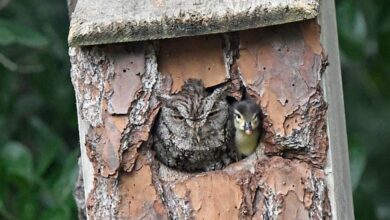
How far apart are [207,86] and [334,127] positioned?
0.42 metres

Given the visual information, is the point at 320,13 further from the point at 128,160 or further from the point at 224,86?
the point at 128,160

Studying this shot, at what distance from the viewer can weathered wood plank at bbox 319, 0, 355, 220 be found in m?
3.89

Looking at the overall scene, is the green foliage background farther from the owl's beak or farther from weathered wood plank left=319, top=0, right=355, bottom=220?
the owl's beak

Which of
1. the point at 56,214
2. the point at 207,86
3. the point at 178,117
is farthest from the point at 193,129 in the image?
the point at 56,214

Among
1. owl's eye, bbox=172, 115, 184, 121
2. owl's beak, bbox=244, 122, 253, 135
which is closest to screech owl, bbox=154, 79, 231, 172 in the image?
owl's eye, bbox=172, 115, 184, 121

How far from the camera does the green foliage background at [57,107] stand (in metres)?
4.72

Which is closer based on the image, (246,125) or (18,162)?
(246,125)

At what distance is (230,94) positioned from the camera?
13.2 feet

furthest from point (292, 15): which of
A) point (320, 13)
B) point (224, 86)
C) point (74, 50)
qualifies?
point (74, 50)

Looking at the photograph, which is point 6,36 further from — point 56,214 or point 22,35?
point 56,214

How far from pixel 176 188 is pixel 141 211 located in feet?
0.45

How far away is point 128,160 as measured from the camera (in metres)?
3.95

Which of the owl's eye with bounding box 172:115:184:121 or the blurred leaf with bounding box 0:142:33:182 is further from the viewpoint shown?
the blurred leaf with bounding box 0:142:33:182

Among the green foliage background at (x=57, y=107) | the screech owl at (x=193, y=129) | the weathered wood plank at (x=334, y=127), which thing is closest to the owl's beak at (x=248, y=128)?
the screech owl at (x=193, y=129)
